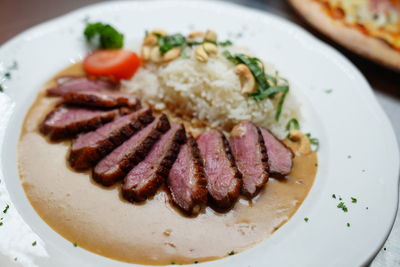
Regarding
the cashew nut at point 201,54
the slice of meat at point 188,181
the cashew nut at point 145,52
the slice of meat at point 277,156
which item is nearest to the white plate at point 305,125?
the slice of meat at point 277,156

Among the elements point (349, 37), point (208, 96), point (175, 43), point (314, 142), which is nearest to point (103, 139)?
point (208, 96)

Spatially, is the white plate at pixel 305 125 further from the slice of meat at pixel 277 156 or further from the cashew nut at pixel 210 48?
the cashew nut at pixel 210 48

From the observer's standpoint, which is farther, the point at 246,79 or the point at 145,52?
the point at 145,52

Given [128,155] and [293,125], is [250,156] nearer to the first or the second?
[293,125]

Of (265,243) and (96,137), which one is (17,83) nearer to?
(96,137)

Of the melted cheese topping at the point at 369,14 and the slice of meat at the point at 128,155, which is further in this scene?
the melted cheese topping at the point at 369,14
